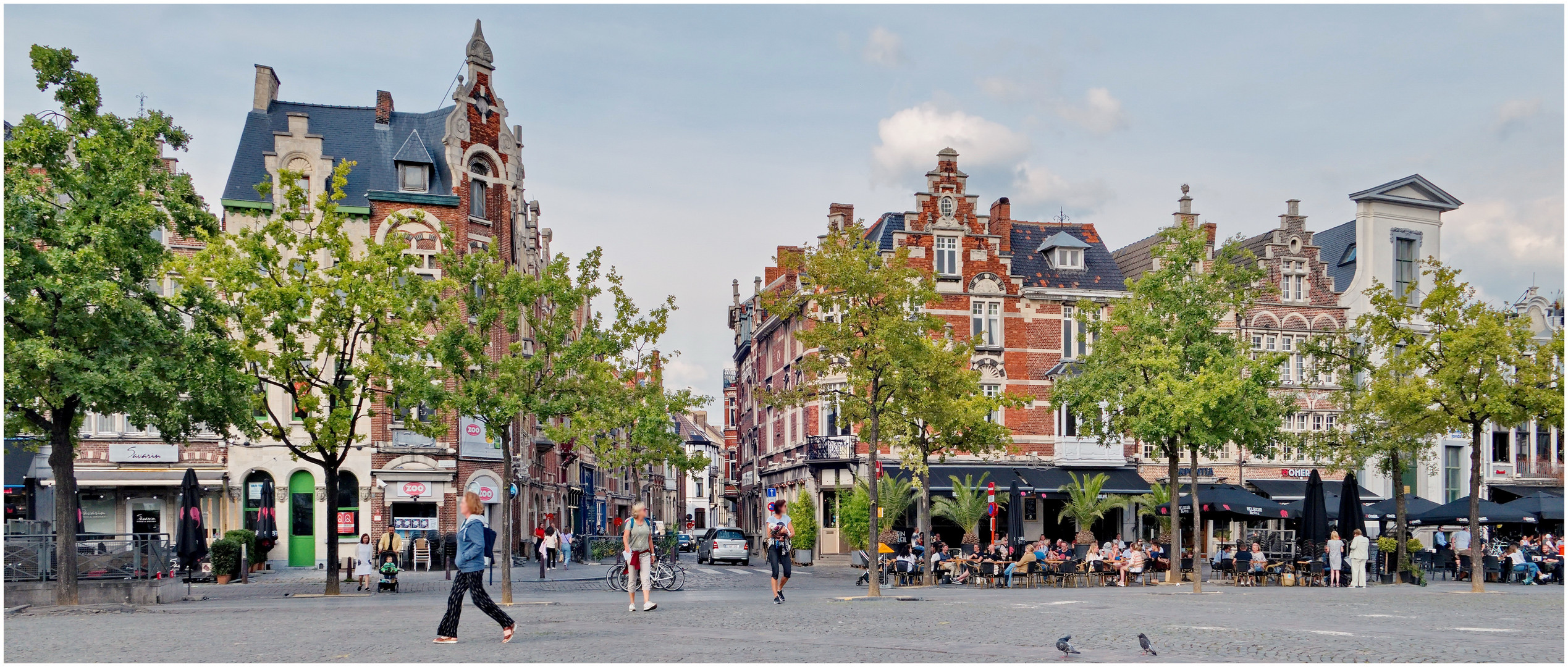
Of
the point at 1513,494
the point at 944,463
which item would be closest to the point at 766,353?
the point at 944,463

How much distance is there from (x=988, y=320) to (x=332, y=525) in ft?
85.9

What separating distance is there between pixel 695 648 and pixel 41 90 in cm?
1491

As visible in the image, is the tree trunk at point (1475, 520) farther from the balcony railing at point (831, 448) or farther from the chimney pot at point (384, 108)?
the chimney pot at point (384, 108)

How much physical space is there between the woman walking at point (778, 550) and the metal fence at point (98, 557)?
10.4 meters

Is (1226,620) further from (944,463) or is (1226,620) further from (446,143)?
(446,143)

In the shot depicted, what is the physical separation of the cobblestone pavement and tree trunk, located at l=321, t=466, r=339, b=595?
1.45 meters

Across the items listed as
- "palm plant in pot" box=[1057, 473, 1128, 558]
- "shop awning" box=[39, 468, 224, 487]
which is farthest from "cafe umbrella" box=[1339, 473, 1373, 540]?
"shop awning" box=[39, 468, 224, 487]

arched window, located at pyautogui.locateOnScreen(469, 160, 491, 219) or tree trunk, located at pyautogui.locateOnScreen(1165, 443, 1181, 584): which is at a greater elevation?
arched window, located at pyautogui.locateOnScreen(469, 160, 491, 219)

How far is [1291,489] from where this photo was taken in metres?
50.5

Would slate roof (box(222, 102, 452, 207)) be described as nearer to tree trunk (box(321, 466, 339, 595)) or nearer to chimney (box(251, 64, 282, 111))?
chimney (box(251, 64, 282, 111))

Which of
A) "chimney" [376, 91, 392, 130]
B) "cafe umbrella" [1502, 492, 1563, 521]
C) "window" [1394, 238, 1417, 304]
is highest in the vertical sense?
"chimney" [376, 91, 392, 130]

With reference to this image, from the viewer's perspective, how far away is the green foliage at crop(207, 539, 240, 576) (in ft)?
108

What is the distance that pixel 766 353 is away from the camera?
61.1 metres

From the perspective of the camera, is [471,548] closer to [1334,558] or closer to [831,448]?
[1334,558]
